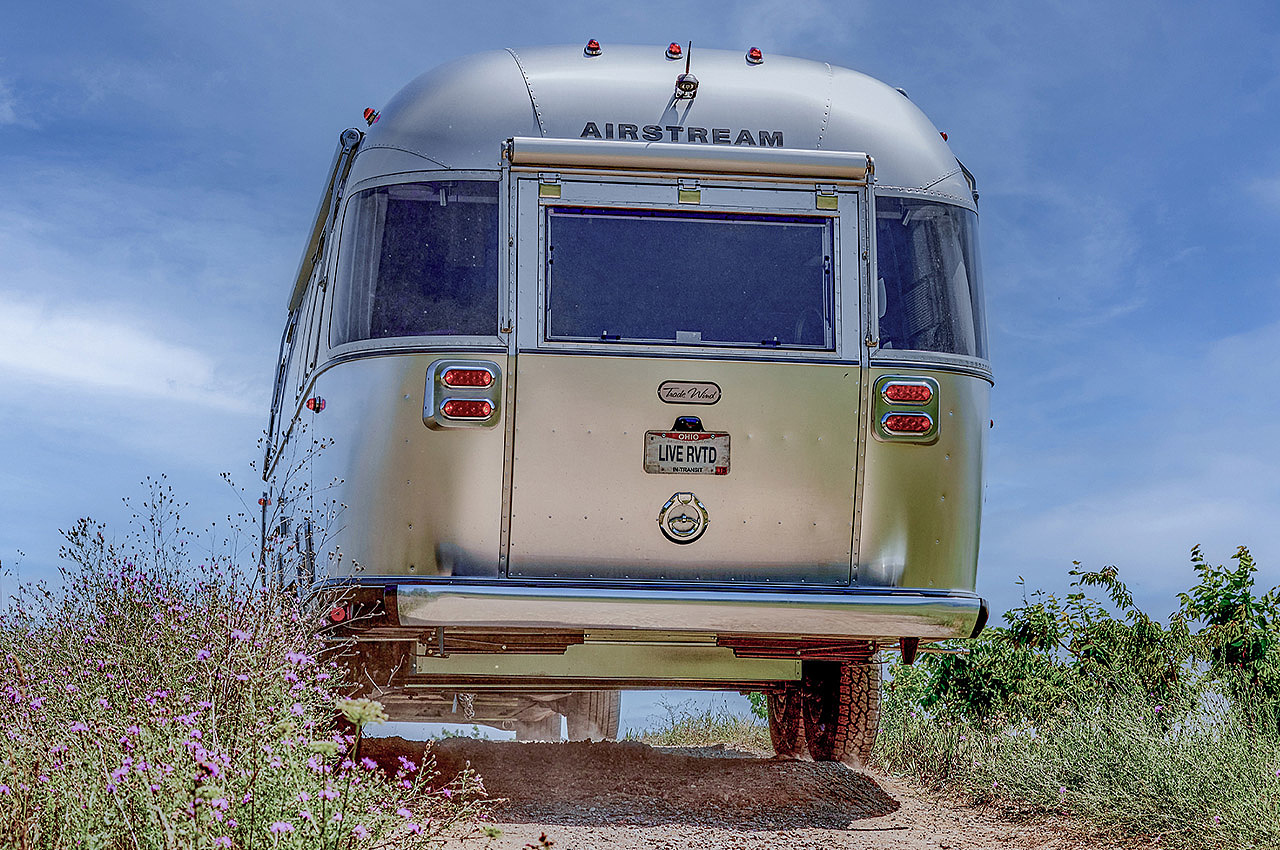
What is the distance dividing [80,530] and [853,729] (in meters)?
4.00

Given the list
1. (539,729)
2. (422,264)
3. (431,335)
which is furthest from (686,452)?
(539,729)

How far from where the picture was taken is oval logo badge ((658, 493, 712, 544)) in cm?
545

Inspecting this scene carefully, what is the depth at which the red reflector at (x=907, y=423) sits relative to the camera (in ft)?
18.4

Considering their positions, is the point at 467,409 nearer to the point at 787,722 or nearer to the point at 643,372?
the point at 643,372

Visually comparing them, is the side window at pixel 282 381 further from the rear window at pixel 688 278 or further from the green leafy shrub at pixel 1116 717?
the green leafy shrub at pixel 1116 717

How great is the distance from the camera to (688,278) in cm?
557

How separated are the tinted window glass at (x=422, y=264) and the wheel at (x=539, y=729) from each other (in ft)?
18.7

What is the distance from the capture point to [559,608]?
5234 mm

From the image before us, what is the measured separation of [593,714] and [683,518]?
4737mm

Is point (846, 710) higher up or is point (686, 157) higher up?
point (686, 157)

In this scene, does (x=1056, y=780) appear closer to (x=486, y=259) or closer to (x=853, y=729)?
(x=853, y=729)

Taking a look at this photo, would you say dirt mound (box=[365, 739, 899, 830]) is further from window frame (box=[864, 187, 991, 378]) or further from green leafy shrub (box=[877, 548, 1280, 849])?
window frame (box=[864, 187, 991, 378])

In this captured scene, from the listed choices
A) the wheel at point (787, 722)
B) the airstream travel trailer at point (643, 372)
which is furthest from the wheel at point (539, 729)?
the airstream travel trailer at point (643, 372)

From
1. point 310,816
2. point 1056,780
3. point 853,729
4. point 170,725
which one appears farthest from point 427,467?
point 1056,780
